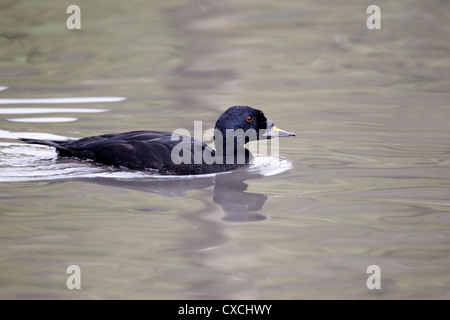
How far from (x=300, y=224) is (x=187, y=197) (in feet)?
4.35

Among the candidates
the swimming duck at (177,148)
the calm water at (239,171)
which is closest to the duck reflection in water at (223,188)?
the calm water at (239,171)

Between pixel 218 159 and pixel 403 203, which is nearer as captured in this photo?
pixel 403 203

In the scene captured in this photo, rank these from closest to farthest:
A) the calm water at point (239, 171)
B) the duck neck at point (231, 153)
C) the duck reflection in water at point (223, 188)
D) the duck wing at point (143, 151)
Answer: the calm water at point (239, 171) → the duck reflection in water at point (223, 188) → the duck wing at point (143, 151) → the duck neck at point (231, 153)

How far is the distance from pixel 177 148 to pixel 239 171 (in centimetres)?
75

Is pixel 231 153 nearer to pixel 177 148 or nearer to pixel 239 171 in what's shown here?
pixel 239 171

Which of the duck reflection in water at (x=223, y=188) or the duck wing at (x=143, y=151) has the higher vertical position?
the duck wing at (x=143, y=151)

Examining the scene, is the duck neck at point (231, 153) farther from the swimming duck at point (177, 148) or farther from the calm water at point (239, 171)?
the calm water at point (239, 171)

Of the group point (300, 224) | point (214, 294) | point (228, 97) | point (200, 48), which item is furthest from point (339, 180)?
point (200, 48)

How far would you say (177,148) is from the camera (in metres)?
7.50

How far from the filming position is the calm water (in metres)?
4.91

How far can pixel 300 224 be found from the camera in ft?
19.3

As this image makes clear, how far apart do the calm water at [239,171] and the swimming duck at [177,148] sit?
0.52ft

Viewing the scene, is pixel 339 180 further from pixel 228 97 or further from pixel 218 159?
pixel 228 97

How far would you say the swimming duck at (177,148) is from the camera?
747cm
